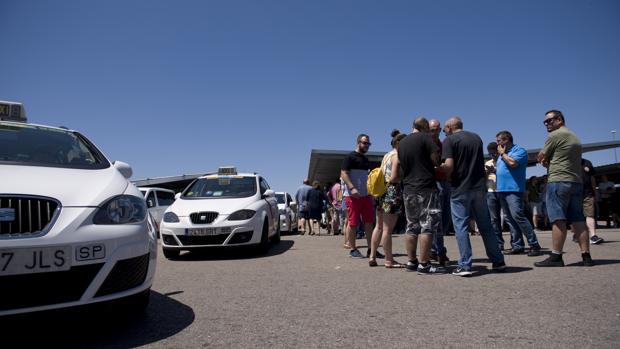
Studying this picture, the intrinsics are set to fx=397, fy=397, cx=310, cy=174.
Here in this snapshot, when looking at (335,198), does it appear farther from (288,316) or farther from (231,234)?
(288,316)

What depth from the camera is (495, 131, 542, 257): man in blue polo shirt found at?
5.80 m

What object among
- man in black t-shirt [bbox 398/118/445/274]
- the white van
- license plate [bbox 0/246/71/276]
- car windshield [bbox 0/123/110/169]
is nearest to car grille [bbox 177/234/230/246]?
car windshield [bbox 0/123/110/169]

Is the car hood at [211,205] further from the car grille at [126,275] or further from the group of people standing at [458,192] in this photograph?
the car grille at [126,275]

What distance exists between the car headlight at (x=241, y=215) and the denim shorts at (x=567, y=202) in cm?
427

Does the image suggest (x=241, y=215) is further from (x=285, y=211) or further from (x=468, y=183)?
(x=285, y=211)

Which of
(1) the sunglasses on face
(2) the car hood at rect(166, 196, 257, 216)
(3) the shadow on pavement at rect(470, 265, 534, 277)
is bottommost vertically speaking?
(3) the shadow on pavement at rect(470, 265, 534, 277)

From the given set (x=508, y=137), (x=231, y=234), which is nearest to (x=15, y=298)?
(x=231, y=234)

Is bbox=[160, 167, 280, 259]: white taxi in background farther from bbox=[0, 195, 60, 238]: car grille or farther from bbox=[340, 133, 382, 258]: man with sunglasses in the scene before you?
bbox=[0, 195, 60, 238]: car grille

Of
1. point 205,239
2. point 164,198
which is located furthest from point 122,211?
point 164,198

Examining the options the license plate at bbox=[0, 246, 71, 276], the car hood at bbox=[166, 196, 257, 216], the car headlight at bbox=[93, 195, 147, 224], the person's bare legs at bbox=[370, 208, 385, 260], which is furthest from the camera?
the car hood at bbox=[166, 196, 257, 216]

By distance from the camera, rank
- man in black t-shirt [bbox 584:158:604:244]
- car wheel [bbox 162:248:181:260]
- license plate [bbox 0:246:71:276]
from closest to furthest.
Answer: license plate [bbox 0:246:71:276] → car wheel [bbox 162:248:181:260] → man in black t-shirt [bbox 584:158:604:244]

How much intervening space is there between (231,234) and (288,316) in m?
3.57

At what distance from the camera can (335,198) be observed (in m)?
12.6

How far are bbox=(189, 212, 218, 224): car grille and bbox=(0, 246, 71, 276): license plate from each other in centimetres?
407
